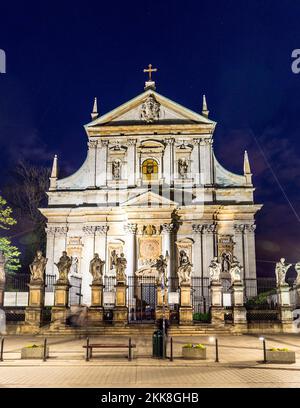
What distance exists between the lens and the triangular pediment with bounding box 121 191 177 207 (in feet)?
113

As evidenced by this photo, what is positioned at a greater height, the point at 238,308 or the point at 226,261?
the point at 226,261

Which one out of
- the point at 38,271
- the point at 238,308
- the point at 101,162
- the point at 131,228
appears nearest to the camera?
the point at 238,308

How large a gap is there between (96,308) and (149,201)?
1204 cm

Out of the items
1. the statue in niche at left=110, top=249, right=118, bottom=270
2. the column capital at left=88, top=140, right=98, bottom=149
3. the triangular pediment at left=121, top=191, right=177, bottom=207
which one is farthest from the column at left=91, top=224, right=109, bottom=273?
the column capital at left=88, top=140, right=98, bottom=149

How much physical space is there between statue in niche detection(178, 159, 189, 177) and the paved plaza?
21.5 m

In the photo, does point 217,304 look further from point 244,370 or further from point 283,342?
point 244,370

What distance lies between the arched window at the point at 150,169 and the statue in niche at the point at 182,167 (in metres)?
1.87

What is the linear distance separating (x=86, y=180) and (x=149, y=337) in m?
19.2

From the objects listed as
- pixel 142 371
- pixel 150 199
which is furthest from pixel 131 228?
pixel 142 371

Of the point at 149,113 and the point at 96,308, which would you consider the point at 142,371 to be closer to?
the point at 96,308

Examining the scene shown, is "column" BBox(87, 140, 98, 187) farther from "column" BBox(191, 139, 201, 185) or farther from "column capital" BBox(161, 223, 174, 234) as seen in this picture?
"column" BBox(191, 139, 201, 185)

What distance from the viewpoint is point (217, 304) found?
24250mm

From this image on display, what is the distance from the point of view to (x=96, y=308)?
79.6 ft

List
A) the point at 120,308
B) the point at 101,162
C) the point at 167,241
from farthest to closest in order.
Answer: the point at 101,162
the point at 167,241
the point at 120,308
